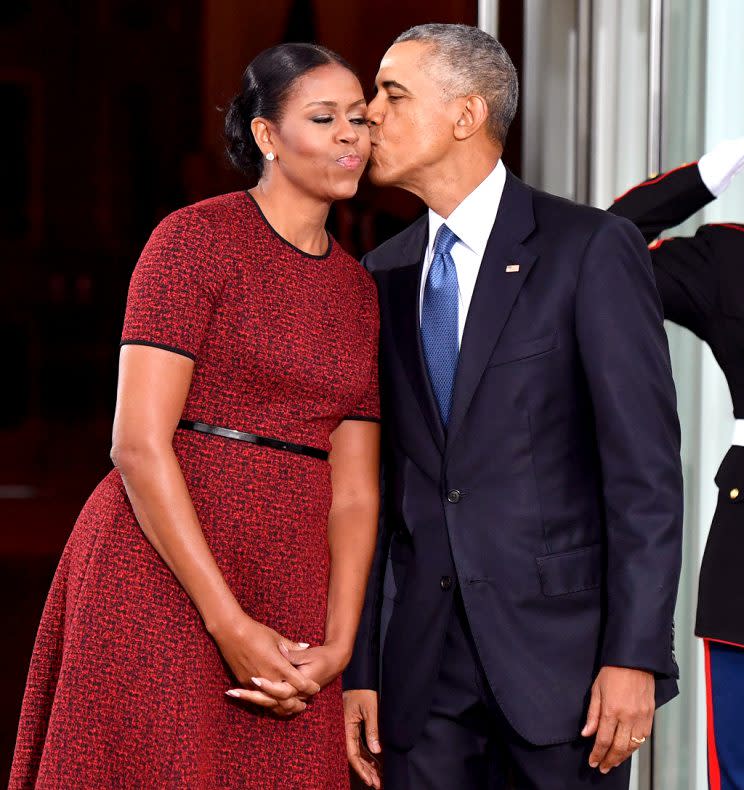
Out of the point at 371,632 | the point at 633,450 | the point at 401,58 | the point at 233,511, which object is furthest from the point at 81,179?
the point at 633,450

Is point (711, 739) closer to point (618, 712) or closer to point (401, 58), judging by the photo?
point (618, 712)

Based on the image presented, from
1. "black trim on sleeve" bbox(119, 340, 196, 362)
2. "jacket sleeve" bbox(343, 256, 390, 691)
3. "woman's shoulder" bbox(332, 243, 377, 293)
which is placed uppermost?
"woman's shoulder" bbox(332, 243, 377, 293)

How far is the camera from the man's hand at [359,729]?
5.92 ft

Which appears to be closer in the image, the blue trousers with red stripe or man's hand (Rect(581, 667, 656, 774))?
Answer: man's hand (Rect(581, 667, 656, 774))

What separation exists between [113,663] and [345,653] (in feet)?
1.02

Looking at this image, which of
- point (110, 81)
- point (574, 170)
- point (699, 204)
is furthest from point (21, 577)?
point (110, 81)

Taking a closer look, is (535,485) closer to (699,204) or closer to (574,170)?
(699,204)

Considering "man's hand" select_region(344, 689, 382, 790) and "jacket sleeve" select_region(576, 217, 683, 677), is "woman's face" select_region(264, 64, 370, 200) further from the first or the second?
"man's hand" select_region(344, 689, 382, 790)

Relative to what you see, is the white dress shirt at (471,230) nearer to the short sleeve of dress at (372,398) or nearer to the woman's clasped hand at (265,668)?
the short sleeve of dress at (372,398)

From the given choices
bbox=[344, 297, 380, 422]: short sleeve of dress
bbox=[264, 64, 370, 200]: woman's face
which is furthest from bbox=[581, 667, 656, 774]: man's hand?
bbox=[264, 64, 370, 200]: woman's face

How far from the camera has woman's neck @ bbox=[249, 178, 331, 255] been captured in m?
1.72

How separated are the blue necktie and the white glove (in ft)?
1.97

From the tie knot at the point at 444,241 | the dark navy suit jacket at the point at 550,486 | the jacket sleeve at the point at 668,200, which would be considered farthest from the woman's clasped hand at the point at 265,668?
the jacket sleeve at the point at 668,200

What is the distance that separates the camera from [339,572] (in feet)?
5.65
